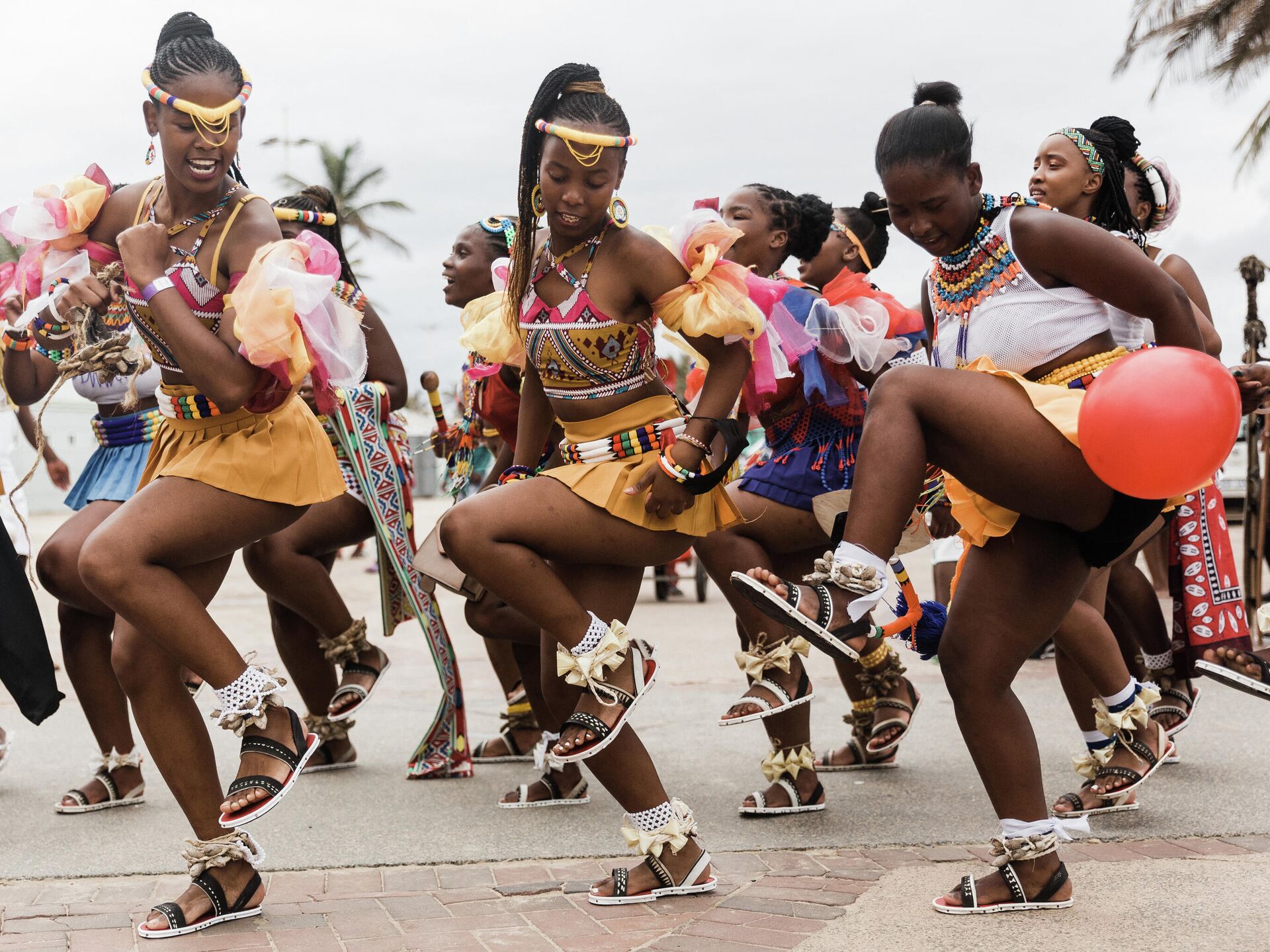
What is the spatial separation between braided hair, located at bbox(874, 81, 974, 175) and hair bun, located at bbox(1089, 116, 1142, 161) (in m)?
1.65

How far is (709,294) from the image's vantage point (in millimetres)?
3498

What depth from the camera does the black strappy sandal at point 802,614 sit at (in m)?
2.81

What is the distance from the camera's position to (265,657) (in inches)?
359

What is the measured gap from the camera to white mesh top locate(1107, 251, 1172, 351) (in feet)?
11.5

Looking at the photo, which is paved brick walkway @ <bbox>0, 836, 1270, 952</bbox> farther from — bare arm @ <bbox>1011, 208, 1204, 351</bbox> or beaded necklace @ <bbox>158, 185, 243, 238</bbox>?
beaded necklace @ <bbox>158, 185, 243, 238</bbox>

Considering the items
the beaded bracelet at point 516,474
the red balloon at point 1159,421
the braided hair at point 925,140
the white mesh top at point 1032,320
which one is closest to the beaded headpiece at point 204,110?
the beaded bracelet at point 516,474

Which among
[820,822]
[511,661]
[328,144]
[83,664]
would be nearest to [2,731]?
[83,664]

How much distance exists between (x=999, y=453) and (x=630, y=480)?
101cm

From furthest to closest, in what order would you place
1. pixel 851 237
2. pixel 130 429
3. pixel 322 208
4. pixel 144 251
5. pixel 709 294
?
pixel 322 208 < pixel 851 237 < pixel 130 429 < pixel 709 294 < pixel 144 251

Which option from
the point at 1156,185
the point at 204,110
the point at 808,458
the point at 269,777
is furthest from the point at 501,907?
the point at 1156,185

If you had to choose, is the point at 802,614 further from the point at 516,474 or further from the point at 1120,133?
the point at 1120,133

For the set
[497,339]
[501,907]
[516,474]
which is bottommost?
[501,907]

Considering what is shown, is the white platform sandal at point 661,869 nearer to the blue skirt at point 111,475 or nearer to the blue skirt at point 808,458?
the blue skirt at point 808,458

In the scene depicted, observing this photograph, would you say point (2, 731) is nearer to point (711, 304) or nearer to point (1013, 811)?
point (711, 304)
